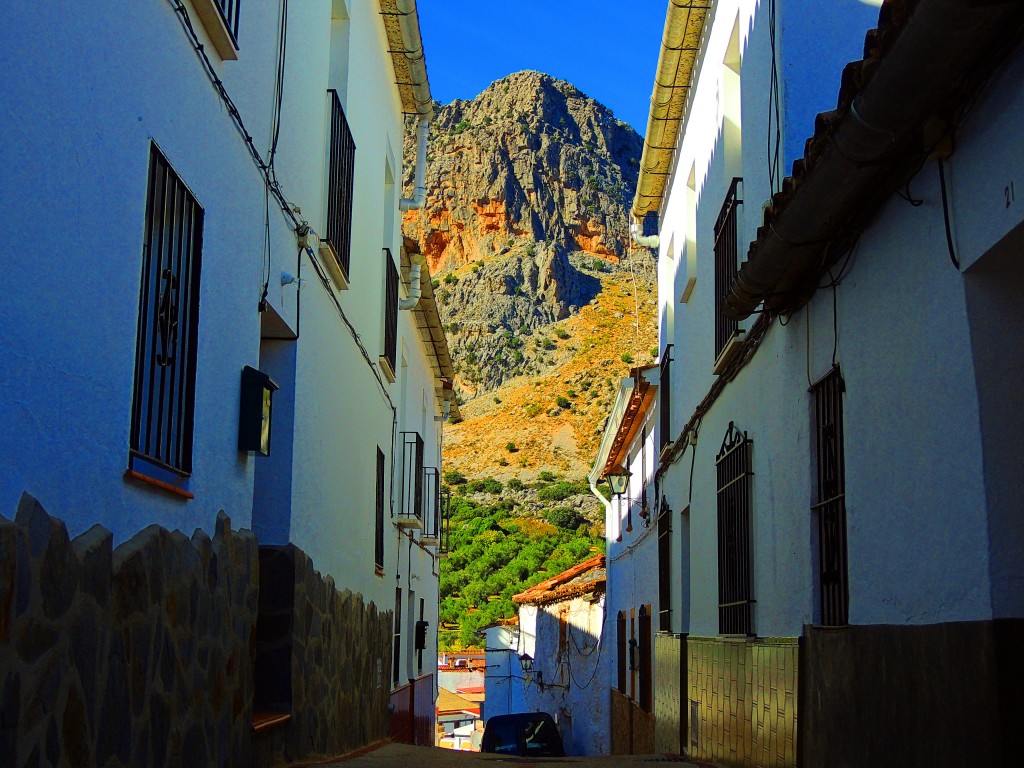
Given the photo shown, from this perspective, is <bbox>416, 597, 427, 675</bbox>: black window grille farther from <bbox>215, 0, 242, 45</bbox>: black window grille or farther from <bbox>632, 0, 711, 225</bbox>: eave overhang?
<bbox>215, 0, 242, 45</bbox>: black window grille

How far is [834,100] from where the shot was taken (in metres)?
7.06

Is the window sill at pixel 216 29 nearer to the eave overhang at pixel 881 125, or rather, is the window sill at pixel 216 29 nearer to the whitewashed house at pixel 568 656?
the eave overhang at pixel 881 125

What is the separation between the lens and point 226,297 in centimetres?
618

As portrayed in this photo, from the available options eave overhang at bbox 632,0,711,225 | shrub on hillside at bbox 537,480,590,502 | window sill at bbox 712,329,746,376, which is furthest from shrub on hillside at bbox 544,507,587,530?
window sill at bbox 712,329,746,376

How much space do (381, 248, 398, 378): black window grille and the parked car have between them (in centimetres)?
834

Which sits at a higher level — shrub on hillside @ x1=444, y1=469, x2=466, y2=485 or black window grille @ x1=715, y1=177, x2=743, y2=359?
shrub on hillside @ x1=444, y1=469, x2=466, y2=485

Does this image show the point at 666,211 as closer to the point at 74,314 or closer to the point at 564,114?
the point at 74,314

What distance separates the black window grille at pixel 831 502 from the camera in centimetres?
596

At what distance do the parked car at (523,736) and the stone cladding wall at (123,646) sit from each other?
13.4 m

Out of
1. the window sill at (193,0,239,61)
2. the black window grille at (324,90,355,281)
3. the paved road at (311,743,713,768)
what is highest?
the black window grille at (324,90,355,281)

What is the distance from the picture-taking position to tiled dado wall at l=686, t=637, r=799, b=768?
6.67 meters

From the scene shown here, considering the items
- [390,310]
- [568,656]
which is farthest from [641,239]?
[568,656]

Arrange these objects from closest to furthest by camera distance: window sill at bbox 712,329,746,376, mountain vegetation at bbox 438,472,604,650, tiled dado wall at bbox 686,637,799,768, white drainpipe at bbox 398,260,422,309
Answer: tiled dado wall at bbox 686,637,799,768 < window sill at bbox 712,329,746,376 < white drainpipe at bbox 398,260,422,309 < mountain vegetation at bbox 438,472,604,650

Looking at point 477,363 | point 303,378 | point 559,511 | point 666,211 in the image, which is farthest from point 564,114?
point 303,378
